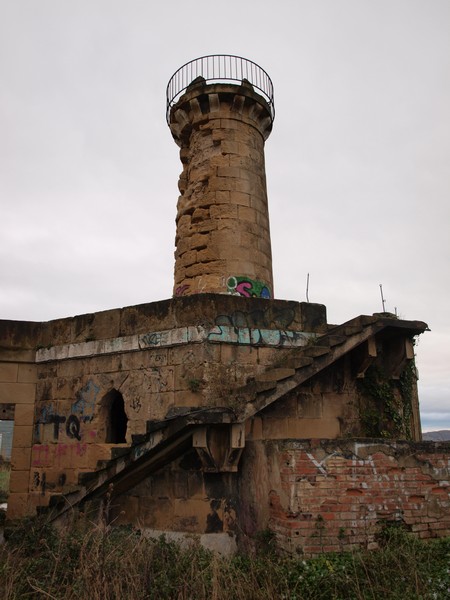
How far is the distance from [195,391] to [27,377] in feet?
13.9

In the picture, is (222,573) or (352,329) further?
(352,329)

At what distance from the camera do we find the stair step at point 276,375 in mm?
7977

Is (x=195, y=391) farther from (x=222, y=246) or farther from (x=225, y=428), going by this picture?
(x=222, y=246)

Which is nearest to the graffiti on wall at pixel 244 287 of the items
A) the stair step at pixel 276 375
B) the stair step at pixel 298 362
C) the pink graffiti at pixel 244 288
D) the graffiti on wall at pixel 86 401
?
the pink graffiti at pixel 244 288

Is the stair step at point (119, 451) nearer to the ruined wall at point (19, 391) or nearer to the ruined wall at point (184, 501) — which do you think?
the ruined wall at point (184, 501)

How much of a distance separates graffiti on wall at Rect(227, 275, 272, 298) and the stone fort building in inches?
1.2

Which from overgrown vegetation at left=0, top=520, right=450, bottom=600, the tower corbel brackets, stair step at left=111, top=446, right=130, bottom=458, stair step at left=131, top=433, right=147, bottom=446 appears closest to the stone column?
the tower corbel brackets

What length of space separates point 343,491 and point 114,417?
4788mm

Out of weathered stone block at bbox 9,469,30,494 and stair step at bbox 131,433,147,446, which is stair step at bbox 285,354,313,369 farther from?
weathered stone block at bbox 9,469,30,494

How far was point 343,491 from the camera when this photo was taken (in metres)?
6.76

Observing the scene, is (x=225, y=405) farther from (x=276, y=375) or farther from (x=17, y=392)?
(x=17, y=392)

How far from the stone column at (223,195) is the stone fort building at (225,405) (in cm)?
4

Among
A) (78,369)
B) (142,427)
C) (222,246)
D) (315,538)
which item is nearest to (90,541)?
(142,427)

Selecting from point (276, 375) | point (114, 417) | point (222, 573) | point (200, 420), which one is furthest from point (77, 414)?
point (222, 573)
